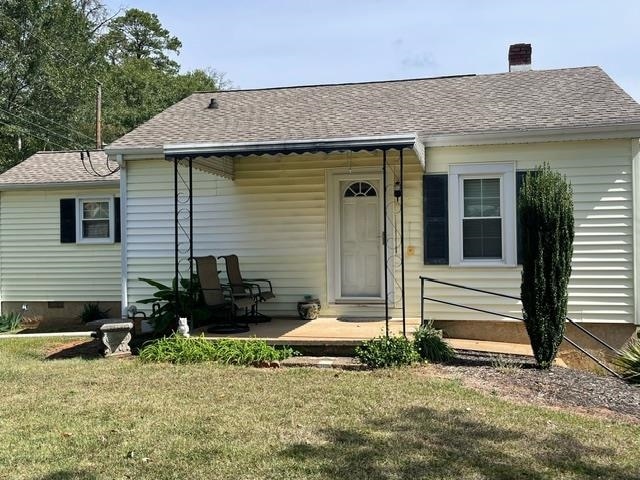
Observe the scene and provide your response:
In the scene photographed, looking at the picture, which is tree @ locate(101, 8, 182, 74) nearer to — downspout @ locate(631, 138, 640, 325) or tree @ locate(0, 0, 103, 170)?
tree @ locate(0, 0, 103, 170)

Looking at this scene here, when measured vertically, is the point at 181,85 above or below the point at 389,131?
above

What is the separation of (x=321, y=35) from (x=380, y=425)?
13338 mm

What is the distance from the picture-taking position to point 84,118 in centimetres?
2384

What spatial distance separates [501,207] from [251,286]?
161 inches

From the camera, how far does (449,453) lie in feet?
13.5

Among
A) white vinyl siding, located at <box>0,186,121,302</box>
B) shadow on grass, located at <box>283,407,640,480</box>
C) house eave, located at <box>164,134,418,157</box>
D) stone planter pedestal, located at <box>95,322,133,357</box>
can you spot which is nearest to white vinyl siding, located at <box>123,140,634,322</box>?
house eave, located at <box>164,134,418,157</box>

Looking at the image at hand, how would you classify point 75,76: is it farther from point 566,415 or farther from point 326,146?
point 566,415

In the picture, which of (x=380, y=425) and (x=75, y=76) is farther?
(x=75, y=76)

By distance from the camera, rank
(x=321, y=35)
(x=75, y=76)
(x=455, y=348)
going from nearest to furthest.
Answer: (x=455, y=348)
(x=321, y=35)
(x=75, y=76)

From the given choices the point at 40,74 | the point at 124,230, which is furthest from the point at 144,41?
the point at 124,230

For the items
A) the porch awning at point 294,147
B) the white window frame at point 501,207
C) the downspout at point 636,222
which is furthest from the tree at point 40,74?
the downspout at point 636,222

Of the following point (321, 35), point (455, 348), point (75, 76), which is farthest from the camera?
point (75, 76)

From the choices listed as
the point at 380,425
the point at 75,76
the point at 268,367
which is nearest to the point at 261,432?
the point at 380,425

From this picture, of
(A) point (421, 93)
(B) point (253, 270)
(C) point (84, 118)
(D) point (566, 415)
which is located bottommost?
(D) point (566, 415)
